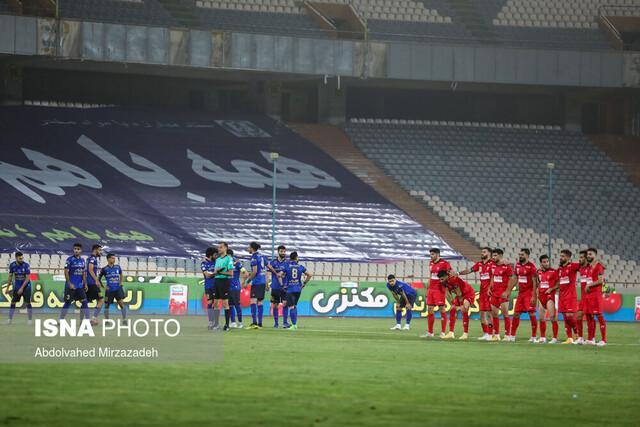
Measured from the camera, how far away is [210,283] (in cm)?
2970

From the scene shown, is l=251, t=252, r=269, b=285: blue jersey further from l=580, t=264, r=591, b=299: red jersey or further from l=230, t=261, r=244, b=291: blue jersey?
l=580, t=264, r=591, b=299: red jersey

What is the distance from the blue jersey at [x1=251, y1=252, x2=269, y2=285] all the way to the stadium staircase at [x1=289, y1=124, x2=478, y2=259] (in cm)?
1903

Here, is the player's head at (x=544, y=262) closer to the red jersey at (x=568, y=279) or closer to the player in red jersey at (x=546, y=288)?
the player in red jersey at (x=546, y=288)

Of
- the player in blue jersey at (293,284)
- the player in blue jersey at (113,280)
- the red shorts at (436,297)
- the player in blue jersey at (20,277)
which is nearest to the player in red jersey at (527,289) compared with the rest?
the red shorts at (436,297)

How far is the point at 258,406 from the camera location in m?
13.6

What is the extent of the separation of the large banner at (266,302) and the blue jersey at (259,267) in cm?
748

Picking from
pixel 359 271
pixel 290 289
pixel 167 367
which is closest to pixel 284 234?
pixel 359 271

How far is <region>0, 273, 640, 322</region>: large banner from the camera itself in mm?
37469

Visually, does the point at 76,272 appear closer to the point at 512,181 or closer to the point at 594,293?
the point at 594,293

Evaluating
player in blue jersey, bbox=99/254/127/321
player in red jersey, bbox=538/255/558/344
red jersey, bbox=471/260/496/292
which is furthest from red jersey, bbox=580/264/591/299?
player in blue jersey, bbox=99/254/127/321

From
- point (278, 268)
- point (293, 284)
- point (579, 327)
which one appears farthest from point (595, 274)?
point (278, 268)

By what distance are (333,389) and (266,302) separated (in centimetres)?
2470

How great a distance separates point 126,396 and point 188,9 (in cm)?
4315

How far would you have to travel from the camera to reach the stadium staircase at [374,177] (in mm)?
51031
